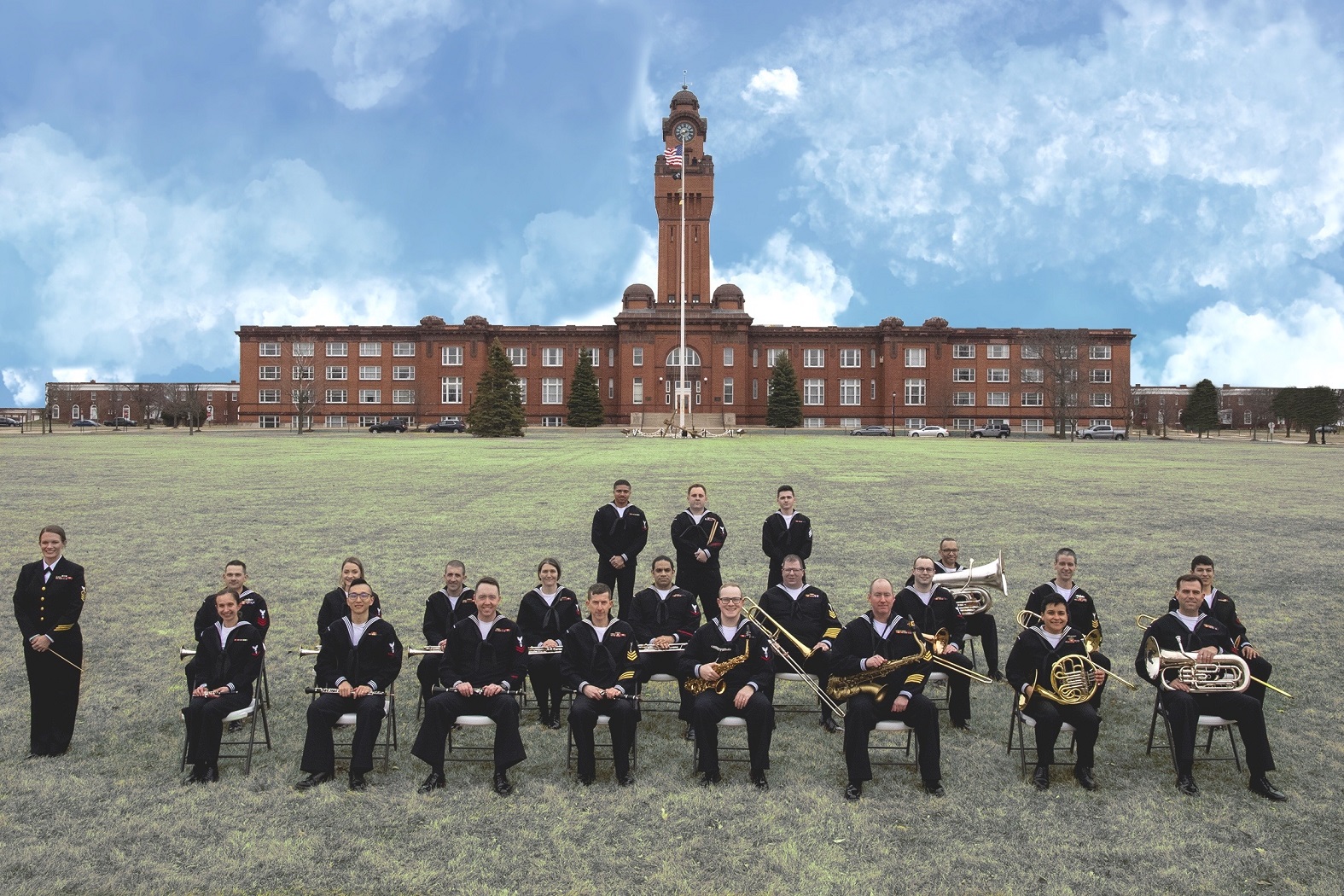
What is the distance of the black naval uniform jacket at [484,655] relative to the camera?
7363mm

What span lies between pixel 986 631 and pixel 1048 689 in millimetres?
2052

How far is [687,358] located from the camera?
3927 inches

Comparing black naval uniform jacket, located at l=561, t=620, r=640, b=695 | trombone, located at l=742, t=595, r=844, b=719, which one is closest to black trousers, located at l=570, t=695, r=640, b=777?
black naval uniform jacket, located at l=561, t=620, r=640, b=695

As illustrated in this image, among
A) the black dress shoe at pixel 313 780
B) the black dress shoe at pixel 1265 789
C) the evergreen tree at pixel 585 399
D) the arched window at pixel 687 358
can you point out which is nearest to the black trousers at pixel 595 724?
the black dress shoe at pixel 313 780

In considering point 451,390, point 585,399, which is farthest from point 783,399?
point 451,390

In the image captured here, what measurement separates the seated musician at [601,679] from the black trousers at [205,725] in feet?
8.99

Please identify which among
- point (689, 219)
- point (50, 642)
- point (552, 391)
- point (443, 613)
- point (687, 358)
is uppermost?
point (689, 219)

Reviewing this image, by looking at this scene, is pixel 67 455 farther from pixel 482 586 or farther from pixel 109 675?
pixel 482 586

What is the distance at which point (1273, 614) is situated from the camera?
12023 millimetres

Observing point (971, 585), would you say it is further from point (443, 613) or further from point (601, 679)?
point (443, 613)

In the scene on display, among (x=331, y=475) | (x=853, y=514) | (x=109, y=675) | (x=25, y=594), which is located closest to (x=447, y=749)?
(x=25, y=594)

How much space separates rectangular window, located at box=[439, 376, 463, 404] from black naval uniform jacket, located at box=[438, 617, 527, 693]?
100670mm

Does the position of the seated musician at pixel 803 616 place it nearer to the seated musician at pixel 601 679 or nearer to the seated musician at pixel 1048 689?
the seated musician at pixel 601 679

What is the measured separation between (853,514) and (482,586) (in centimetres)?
1529
